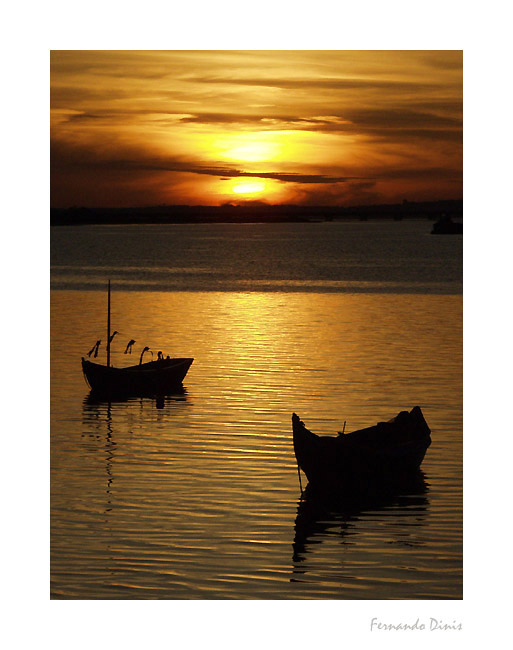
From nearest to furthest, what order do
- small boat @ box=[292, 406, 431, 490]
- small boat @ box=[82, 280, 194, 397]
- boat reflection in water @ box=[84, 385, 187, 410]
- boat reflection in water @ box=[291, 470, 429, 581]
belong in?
boat reflection in water @ box=[291, 470, 429, 581] → small boat @ box=[292, 406, 431, 490] → boat reflection in water @ box=[84, 385, 187, 410] → small boat @ box=[82, 280, 194, 397]

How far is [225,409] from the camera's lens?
80.6 feet

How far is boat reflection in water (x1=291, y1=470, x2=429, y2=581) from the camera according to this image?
15719mm

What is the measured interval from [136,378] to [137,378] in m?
0.02

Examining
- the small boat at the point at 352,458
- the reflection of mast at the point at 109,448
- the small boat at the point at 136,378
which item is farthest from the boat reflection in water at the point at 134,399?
the small boat at the point at 352,458

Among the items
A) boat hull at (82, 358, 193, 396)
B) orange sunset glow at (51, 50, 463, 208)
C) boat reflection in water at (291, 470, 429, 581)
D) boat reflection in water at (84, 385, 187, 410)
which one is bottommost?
boat reflection in water at (291, 470, 429, 581)

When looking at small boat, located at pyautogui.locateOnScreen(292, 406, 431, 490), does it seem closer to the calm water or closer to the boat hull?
the calm water

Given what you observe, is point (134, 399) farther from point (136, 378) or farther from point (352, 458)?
point (352, 458)

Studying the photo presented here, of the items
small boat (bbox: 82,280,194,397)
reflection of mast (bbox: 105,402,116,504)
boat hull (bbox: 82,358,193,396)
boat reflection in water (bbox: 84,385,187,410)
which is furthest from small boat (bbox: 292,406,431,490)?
boat hull (bbox: 82,358,193,396)

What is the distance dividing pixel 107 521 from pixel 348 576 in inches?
150

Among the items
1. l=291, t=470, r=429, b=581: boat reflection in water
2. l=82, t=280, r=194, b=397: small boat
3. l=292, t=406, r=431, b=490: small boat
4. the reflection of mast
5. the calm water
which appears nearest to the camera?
the calm water

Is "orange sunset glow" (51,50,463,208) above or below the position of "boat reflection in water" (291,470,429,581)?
above

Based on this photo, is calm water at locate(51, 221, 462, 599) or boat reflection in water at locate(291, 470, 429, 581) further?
boat reflection in water at locate(291, 470, 429, 581)

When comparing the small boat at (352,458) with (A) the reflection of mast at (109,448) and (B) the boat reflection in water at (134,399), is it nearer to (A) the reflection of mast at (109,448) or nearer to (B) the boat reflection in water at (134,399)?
(A) the reflection of mast at (109,448)

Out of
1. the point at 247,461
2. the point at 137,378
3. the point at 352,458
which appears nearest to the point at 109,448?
the point at 247,461
